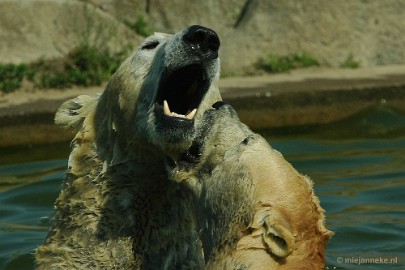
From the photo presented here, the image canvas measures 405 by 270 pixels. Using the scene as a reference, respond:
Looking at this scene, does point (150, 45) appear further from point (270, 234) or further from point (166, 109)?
point (270, 234)

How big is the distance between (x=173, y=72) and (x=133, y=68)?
0.29 metres

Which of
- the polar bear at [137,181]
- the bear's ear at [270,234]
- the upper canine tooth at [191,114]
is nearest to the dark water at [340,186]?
the polar bear at [137,181]

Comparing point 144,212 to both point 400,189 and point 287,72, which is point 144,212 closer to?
point 400,189

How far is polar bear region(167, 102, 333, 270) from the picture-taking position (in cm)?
Result: 318

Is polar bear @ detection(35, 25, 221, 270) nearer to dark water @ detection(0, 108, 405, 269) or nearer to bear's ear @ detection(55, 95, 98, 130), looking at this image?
bear's ear @ detection(55, 95, 98, 130)

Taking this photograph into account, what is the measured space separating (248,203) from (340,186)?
418cm

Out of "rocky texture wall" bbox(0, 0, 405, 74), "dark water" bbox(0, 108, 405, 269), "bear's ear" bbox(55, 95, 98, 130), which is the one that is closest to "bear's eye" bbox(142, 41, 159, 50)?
"bear's ear" bbox(55, 95, 98, 130)

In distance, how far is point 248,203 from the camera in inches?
135

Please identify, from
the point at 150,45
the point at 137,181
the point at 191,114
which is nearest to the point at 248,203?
the point at 191,114

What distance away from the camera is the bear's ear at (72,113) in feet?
16.5

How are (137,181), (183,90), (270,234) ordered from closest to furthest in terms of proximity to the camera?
(270,234) → (137,181) → (183,90)

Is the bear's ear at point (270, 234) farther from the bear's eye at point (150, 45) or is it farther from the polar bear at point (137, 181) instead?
the bear's eye at point (150, 45)

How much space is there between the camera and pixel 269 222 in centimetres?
320

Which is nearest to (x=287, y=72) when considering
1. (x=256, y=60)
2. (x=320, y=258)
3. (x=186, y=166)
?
(x=256, y=60)
